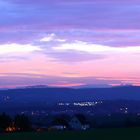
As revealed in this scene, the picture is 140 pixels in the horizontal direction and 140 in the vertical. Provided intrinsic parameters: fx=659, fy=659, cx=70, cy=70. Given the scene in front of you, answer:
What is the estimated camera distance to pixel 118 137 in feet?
142

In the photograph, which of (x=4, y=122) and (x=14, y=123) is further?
(x=14, y=123)

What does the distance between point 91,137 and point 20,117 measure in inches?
1096

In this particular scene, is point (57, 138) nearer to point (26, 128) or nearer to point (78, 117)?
point (26, 128)

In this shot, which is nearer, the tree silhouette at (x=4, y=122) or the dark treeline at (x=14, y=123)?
the dark treeline at (x=14, y=123)

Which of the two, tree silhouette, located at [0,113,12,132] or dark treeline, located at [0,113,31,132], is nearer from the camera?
dark treeline, located at [0,113,31,132]

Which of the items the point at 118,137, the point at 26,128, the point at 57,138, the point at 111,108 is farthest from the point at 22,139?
the point at 111,108

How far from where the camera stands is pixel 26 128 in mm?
69250

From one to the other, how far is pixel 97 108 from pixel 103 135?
121 meters

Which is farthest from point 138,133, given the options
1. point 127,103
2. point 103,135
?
point 127,103

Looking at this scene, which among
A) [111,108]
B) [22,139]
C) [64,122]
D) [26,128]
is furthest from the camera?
[111,108]

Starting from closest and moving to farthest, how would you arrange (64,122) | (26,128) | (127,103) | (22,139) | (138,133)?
1. (22,139)
2. (138,133)
3. (26,128)
4. (64,122)
5. (127,103)

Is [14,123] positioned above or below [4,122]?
below

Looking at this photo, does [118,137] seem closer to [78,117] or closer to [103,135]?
[103,135]

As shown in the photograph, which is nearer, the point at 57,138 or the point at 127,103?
the point at 57,138
